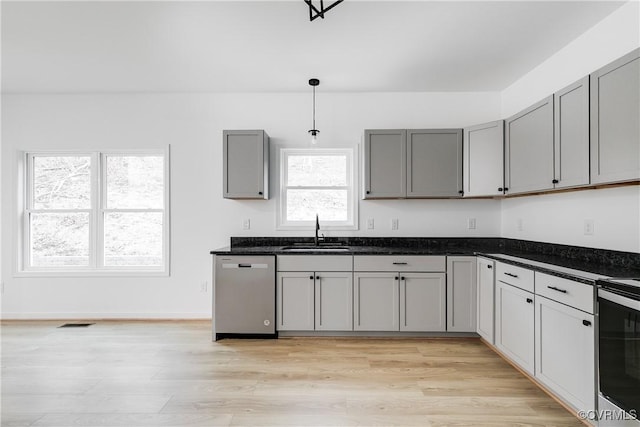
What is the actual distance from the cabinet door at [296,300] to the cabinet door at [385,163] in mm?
1195

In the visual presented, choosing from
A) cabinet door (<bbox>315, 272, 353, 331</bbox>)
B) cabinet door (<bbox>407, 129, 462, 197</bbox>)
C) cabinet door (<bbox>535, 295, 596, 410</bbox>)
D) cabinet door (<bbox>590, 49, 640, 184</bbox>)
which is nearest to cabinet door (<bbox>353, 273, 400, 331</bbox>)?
cabinet door (<bbox>315, 272, 353, 331</bbox>)

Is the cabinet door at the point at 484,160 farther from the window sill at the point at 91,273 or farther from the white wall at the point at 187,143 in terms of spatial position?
the window sill at the point at 91,273

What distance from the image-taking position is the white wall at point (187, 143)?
380 cm

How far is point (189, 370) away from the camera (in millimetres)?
2568

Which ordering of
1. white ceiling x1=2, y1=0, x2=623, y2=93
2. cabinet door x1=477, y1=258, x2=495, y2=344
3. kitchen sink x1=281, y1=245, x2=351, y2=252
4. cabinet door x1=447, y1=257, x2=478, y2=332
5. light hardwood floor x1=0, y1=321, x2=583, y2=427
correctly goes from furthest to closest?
kitchen sink x1=281, y1=245, x2=351, y2=252
cabinet door x1=447, y1=257, x2=478, y2=332
cabinet door x1=477, y1=258, x2=495, y2=344
white ceiling x1=2, y1=0, x2=623, y2=93
light hardwood floor x1=0, y1=321, x2=583, y2=427

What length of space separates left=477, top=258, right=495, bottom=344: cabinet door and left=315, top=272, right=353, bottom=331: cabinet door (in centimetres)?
122

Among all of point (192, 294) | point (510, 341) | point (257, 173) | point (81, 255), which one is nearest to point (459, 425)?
point (510, 341)

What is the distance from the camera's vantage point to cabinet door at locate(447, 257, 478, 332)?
10.2ft

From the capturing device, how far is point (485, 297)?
2.93 meters

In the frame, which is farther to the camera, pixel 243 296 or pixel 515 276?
pixel 243 296

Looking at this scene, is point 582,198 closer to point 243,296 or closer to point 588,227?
point 588,227

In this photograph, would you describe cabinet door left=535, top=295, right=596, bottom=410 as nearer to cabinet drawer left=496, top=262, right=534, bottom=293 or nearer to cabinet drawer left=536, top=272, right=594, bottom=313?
cabinet drawer left=536, top=272, right=594, bottom=313

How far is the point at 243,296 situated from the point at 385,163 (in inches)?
79.9

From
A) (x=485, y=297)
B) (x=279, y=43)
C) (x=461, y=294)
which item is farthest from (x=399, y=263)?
(x=279, y=43)
